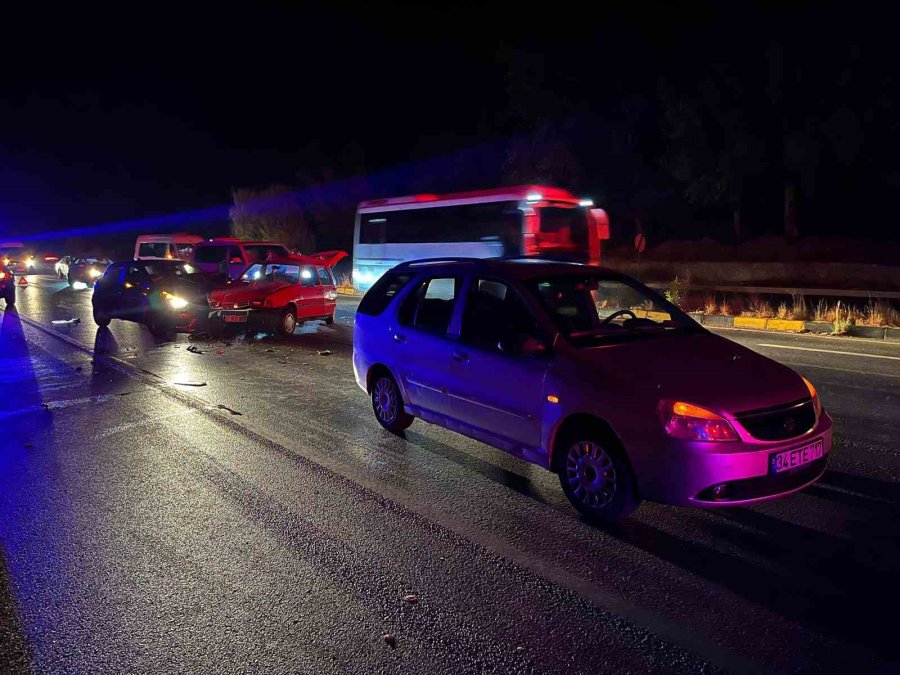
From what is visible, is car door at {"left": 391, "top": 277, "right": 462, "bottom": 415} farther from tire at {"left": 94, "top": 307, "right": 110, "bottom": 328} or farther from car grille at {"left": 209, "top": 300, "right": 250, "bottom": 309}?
tire at {"left": 94, "top": 307, "right": 110, "bottom": 328}

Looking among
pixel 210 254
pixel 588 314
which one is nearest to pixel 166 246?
pixel 210 254

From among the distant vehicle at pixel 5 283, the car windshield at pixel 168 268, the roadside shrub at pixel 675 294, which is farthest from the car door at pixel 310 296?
the distant vehicle at pixel 5 283

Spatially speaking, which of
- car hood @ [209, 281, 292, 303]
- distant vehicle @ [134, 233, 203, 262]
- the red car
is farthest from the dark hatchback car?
distant vehicle @ [134, 233, 203, 262]

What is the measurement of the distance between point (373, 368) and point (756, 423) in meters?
3.66

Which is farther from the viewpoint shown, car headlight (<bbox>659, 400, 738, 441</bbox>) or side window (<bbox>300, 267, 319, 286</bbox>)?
side window (<bbox>300, 267, 319, 286</bbox>)

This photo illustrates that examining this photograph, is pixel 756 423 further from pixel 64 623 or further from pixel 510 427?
pixel 64 623

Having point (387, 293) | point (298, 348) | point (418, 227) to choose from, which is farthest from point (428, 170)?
point (387, 293)

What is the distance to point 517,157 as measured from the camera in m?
37.9

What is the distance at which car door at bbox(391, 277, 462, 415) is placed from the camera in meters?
5.60

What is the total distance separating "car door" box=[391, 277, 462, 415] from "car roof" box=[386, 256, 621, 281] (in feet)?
0.39

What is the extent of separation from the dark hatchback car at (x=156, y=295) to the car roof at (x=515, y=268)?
940 centimetres

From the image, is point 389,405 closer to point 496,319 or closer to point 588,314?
point 496,319

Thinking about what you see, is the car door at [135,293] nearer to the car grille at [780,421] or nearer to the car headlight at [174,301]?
the car headlight at [174,301]

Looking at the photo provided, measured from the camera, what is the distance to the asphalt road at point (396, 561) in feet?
10.3
